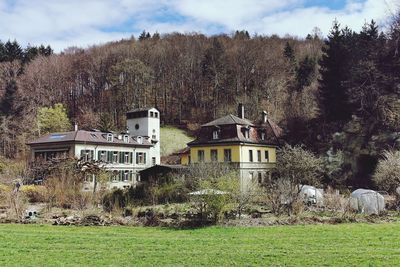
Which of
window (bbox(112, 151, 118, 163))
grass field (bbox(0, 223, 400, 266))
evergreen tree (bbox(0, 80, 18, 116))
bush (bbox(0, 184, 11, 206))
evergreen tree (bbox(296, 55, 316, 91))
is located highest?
evergreen tree (bbox(296, 55, 316, 91))

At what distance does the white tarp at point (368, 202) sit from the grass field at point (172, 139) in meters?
43.7

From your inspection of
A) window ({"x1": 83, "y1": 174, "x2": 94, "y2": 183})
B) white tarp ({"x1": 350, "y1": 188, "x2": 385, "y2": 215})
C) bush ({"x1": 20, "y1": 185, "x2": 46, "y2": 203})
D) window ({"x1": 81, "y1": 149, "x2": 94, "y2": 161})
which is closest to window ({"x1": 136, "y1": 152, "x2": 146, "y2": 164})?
window ({"x1": 81, "y1": 149, "x2": 94, "y2": 161})

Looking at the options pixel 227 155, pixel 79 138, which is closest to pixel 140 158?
pixel 79 138

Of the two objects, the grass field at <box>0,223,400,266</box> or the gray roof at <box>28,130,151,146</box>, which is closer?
the grass field at <box>0,223,400,266</box>

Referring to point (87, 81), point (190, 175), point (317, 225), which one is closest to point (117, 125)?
point (87, 81)

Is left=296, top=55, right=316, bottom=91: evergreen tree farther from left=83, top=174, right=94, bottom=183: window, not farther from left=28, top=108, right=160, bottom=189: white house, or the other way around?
left=83, top=174, right=94, bottom=183: window

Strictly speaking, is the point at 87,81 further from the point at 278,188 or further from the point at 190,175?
the point at 278,188

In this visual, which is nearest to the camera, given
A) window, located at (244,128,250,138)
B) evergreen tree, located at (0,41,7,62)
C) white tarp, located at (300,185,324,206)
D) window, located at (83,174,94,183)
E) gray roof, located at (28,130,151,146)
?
white tarp, located at (300,185,324,206)

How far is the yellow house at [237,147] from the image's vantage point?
132 ft

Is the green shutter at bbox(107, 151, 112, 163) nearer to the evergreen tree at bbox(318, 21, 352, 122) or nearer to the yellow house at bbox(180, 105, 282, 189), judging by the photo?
the yellow house at bbox(180, 105, 282, 189)

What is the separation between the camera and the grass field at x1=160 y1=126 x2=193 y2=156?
65625mm

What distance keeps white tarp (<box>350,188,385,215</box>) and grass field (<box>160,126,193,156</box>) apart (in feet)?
143

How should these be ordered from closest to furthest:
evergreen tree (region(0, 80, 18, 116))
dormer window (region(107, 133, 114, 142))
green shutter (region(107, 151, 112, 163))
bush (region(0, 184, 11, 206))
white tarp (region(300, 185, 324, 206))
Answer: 1. white tarp (region(300, 185, 324, 206))
2. bush (region(0, 184, 11, 206))
3. green shutter (region(107, 151, 112, 163))
4. dormer window (region(107, 133, 114, 142))
5. evergreen tree (region(0, 80, 18, 116))

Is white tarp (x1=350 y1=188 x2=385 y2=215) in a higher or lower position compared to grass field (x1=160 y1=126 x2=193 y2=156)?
lower
